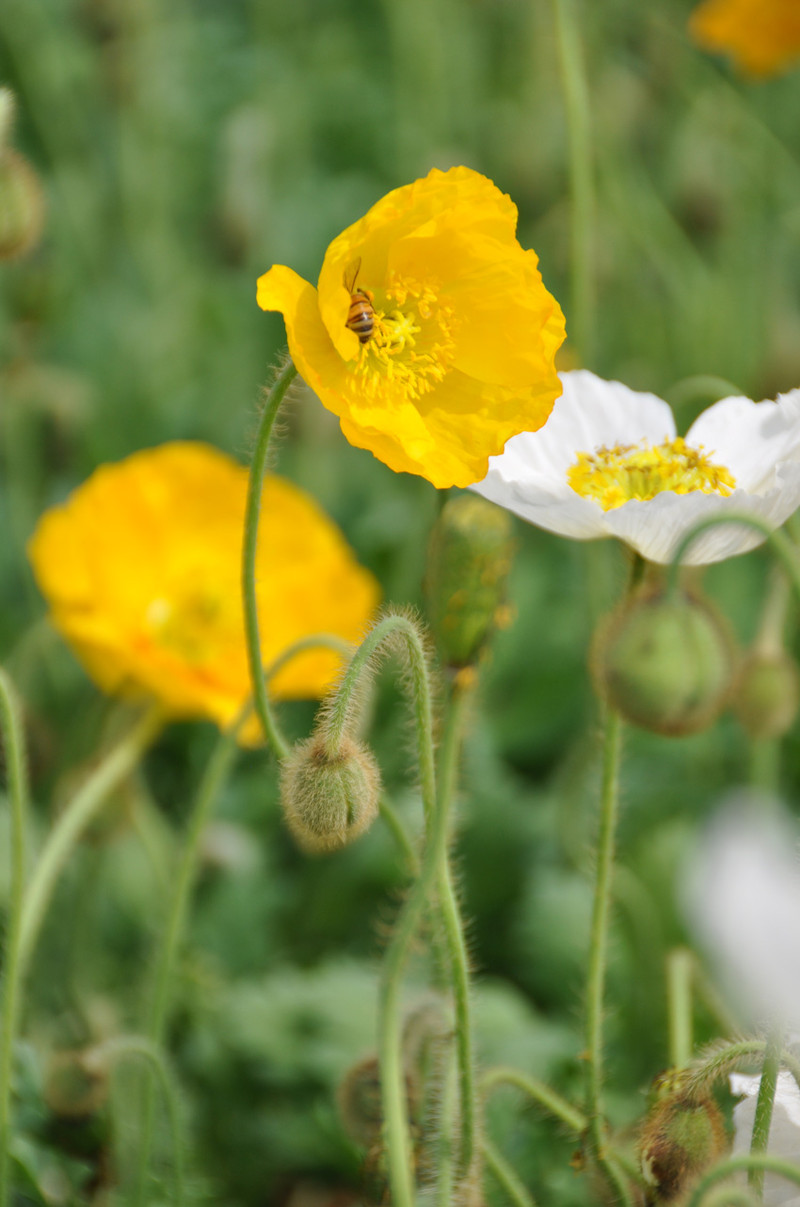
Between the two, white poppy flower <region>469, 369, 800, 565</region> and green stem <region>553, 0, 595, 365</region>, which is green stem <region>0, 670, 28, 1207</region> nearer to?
white poppy flower <region>469, 369, 800, 565</region>

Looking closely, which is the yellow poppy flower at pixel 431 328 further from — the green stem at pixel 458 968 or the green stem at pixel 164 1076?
the green stem at pixel 164 1076

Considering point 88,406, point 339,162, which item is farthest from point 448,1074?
point 339,162

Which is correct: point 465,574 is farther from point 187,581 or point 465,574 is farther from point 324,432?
point 324,432

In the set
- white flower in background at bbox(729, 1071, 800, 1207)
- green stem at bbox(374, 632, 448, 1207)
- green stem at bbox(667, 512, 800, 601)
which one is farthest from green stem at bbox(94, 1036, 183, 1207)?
green stem at bbox(667, 512, 800, 601)

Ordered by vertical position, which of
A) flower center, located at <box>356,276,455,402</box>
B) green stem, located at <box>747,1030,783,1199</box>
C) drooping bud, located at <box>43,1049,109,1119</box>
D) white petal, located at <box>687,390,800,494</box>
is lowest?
drooping bud, located at <box>43,1049,109,1119</box>

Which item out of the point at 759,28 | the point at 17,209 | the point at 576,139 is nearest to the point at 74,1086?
the point at 17,209

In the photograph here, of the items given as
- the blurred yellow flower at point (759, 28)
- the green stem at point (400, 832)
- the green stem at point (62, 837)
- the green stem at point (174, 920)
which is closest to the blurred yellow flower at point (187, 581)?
the green stem at point (62, 837)
